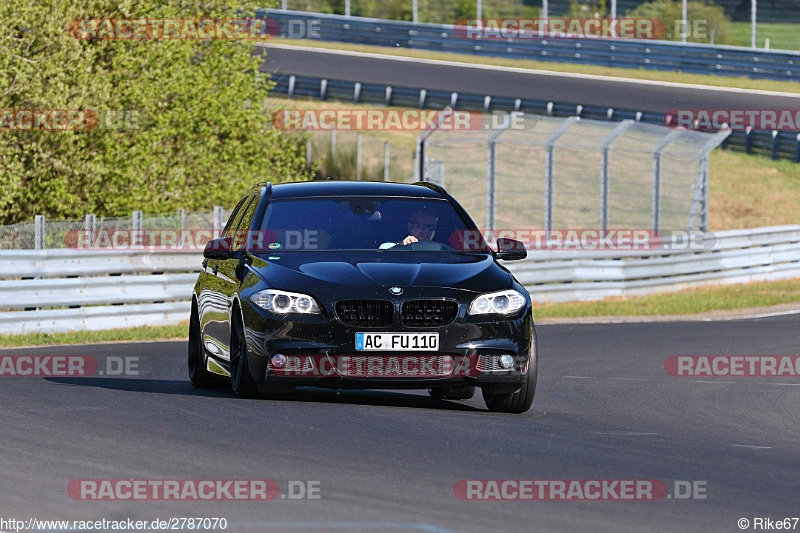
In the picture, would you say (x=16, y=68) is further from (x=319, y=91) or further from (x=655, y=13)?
(x=655, y=13)

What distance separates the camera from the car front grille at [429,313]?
9500 millimetres

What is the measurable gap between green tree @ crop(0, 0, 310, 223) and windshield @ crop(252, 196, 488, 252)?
12.7 metres

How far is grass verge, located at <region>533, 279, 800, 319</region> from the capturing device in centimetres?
2309

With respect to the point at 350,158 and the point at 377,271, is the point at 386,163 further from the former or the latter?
the point at 377,271

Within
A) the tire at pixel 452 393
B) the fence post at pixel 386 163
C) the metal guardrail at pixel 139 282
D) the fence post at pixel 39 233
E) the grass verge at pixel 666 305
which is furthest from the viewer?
the fence post at pixel 386 163

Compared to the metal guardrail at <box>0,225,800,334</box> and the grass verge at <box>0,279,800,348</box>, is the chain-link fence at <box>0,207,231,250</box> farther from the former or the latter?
the grass verge at <box>0,279,800,348</box>

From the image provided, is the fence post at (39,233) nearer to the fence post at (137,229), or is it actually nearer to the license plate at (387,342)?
the fence post at (137,229)

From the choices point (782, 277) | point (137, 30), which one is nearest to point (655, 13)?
point (782, 277)

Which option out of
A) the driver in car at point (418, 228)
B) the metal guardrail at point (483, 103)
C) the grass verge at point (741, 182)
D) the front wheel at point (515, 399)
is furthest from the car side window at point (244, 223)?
the metal guardrail at point (483, 103)

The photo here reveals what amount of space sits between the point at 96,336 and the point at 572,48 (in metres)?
29.2

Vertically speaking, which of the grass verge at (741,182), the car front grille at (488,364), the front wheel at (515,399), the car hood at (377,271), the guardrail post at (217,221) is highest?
the car hood at (377,271)

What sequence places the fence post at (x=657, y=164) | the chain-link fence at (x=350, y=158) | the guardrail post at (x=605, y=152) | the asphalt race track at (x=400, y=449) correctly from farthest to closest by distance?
the chain-link fence at (x=350, y=158), the fence post at (x=657, y=164), the guardrail post at (x=605, y=152), the asphalt race track at (x=400, y=449)

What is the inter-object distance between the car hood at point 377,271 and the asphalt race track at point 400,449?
2.81ft

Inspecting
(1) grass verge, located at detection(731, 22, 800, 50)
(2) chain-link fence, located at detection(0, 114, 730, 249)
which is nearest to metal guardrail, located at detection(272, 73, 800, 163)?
(2) chain-link fence, located at detection(0, 114, 730, 249)
